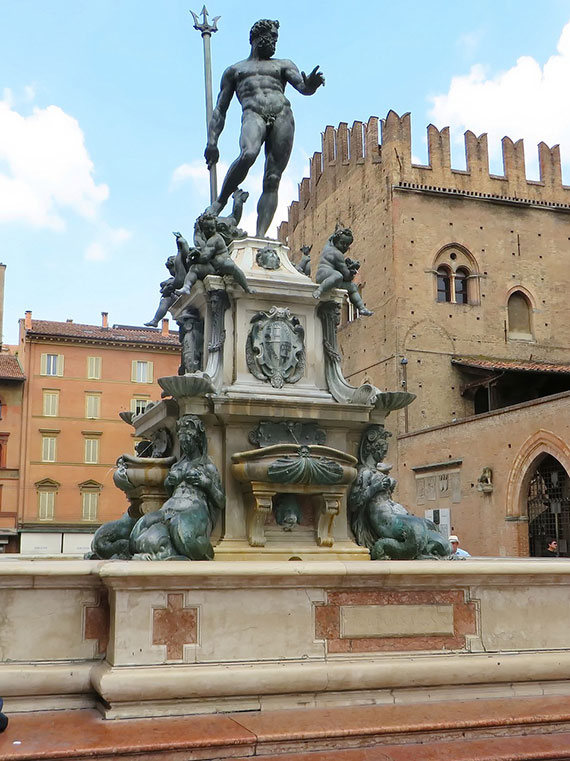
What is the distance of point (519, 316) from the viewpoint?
1517 inches

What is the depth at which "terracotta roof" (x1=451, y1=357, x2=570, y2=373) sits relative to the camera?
32875 mm

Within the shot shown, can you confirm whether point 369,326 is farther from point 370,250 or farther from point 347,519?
point 347,519

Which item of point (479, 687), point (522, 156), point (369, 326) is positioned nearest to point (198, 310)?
point (479, 687)

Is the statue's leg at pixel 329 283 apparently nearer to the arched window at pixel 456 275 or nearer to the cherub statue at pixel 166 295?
the cherub statue at pixel 166 295

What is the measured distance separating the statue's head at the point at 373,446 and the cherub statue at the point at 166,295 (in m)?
2.25

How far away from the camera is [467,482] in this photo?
95.5 feet

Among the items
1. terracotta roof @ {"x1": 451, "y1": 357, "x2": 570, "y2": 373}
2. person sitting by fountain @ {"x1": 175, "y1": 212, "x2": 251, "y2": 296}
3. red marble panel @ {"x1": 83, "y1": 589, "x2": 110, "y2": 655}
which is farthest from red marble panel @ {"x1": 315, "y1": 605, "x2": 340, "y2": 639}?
terracotta roof @ {"x1": 451, "y1": 357, "x2": 570, "y2": 373}

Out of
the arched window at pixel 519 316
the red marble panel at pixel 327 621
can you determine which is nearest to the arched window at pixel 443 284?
the arched window at pixel 519 316

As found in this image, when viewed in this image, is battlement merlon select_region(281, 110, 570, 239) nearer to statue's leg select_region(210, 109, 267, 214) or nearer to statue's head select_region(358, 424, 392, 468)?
statue's leg select_region(210, 109, 267, 214)

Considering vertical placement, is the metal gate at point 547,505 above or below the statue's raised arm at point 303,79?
below

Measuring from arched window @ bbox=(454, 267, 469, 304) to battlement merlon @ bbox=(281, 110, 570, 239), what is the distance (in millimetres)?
3330

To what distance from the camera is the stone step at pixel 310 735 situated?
4.32 m

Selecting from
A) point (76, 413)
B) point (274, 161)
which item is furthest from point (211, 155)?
point (76, 413)

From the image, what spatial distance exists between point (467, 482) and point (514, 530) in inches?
105
